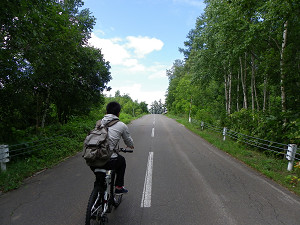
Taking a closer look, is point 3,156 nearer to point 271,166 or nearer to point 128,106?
A: point 271,166

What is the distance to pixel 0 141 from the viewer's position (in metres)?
6.30

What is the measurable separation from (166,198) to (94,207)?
1783mm

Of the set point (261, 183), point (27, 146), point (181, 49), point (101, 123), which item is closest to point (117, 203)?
point (101, 123)

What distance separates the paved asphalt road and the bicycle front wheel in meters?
0.50

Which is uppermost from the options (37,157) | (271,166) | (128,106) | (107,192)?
(128,106)

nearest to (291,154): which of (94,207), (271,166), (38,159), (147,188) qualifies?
(271,166)

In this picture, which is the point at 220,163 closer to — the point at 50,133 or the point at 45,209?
the point at 45,209

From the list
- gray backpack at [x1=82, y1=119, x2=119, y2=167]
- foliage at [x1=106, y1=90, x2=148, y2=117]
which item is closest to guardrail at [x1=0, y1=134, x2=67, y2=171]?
gray backpack at [x1=82, y1=119, x2=119, y2=167]

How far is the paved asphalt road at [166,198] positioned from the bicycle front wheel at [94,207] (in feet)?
1.62

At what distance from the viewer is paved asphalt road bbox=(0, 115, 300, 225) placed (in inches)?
123

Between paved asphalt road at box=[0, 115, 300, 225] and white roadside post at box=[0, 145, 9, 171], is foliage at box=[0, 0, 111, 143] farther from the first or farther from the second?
paved asphalt road at box=[0, 115, 300, 225]

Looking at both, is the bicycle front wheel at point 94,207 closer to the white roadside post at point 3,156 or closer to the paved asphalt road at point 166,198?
the paved asphalt road at point 166,198

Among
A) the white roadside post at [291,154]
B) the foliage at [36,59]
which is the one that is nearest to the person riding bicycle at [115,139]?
the foliage at [36,59]

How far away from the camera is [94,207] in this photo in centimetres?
262
